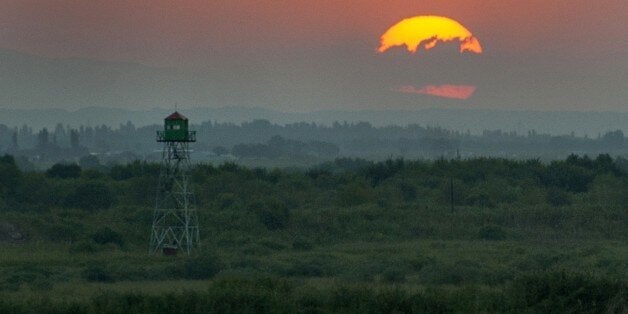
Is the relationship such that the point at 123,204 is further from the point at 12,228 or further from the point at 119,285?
the point at 119,285

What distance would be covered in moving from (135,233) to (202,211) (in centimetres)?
655

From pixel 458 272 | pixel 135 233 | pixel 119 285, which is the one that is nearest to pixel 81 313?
pixel 119 285

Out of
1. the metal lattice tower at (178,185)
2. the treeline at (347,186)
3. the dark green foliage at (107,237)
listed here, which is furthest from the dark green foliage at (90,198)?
the dark green foliage at (107,237)

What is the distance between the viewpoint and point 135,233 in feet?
190

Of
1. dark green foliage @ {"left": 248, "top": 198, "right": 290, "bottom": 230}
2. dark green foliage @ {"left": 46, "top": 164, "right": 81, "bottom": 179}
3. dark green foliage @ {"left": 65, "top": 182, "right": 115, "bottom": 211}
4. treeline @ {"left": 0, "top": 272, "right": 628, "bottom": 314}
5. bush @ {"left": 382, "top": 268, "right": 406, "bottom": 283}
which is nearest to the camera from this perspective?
treeline @ {"left": 0, "top": 272, "right": 628, "bottom": 314}

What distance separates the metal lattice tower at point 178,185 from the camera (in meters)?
53.1

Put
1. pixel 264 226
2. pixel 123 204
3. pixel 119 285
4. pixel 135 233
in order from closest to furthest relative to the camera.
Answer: pixel 119 285 < pixel 135 233 < pixel 264 226 < pixel 123 204

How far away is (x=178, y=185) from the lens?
55.1 metres

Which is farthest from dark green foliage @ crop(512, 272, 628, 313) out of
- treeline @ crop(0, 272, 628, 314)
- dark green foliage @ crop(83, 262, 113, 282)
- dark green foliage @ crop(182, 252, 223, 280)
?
dark green foliage @ crop(83, 262, 113, 282)

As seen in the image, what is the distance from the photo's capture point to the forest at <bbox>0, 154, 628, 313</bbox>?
33.0 m

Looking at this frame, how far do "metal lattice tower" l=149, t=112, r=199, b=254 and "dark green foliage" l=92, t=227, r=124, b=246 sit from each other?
184 centimetres

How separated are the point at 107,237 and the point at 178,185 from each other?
14.0 feet

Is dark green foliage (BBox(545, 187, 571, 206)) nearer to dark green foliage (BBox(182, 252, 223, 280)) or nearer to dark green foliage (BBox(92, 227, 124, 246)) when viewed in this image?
dark green foliage (BBox(92, 227, 124, 246))

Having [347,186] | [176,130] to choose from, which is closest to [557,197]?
[347,186]
